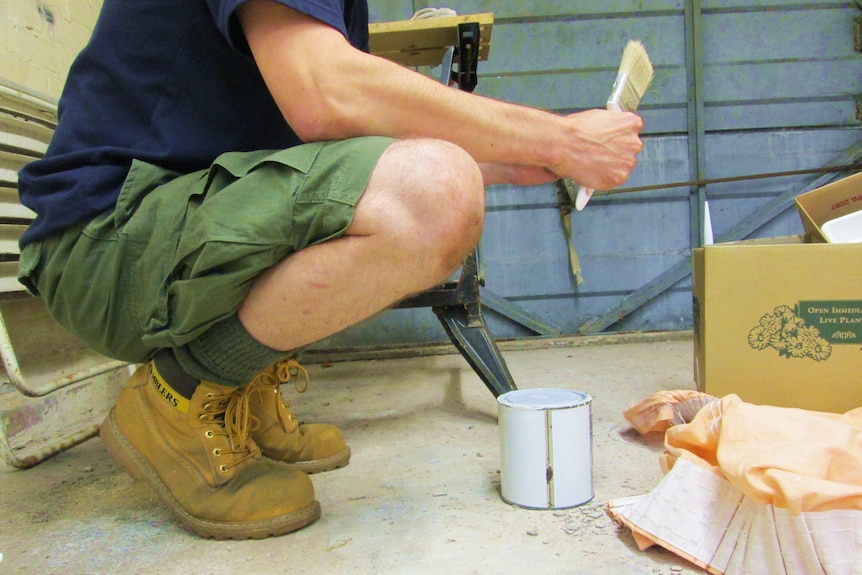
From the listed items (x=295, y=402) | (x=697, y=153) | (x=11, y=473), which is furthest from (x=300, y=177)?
(x=697, y=153)

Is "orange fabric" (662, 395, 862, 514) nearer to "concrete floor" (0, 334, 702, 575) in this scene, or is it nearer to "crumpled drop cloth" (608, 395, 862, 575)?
"crumpled drop cloth" (608, 395, 862, 575)

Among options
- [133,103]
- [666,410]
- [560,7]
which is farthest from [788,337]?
[560,7]

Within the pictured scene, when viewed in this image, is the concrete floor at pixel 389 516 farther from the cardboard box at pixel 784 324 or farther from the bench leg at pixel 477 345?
the cardboard box at pixel 784 324

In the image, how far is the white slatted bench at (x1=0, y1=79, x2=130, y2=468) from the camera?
122 centimetres

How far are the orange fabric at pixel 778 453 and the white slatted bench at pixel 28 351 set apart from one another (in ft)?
4.02

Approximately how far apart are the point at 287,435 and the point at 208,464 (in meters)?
0.23

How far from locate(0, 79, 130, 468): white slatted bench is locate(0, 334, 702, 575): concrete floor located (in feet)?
0.37

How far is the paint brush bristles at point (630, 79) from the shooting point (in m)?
1.04

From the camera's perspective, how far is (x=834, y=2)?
268 cm

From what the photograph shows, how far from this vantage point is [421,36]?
151 centimetres

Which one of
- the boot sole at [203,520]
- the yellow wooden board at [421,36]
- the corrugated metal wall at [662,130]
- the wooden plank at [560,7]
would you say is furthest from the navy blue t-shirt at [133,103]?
the wooden plank at [560,7]

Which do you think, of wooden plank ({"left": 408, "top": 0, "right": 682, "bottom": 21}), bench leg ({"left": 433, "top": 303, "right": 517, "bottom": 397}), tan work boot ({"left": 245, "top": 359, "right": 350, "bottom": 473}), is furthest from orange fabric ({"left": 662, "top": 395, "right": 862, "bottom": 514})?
wooden plank ({"left": 408, "top": 0, "right": 682, "bottom": 21})

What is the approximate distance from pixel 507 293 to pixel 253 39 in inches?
85.4

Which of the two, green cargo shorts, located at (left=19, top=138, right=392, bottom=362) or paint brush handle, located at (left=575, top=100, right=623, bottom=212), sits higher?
paint brush handle, located at (left=575, top=100, right=623, bottom=212)
